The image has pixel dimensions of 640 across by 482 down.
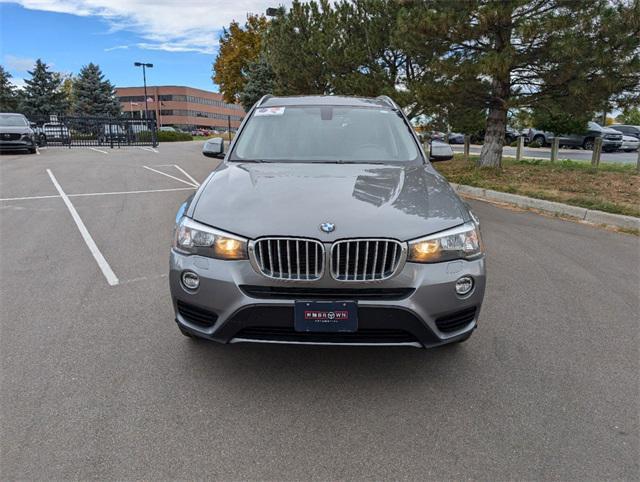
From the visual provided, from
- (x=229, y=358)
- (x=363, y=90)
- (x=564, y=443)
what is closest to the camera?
(x=564, y=443)

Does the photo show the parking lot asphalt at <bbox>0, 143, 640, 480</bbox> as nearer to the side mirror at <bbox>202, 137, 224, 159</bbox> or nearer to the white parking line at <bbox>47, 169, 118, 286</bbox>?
the white parking line at <bbox>47, 169, 118, 286</bbox>

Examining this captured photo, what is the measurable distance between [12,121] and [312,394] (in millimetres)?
22362

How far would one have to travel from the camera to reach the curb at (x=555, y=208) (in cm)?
759

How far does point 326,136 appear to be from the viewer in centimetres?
421

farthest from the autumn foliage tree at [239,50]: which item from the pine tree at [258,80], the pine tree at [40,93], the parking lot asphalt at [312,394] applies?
the parking lot asphalt at [312,394]

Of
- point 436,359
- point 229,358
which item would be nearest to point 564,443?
point 436,359

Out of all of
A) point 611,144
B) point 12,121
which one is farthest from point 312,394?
point 611,144

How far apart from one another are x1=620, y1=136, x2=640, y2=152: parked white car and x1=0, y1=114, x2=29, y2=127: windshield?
95.0 ft

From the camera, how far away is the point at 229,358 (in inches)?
130

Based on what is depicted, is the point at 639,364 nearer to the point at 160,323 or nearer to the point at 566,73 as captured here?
the point at 160,323

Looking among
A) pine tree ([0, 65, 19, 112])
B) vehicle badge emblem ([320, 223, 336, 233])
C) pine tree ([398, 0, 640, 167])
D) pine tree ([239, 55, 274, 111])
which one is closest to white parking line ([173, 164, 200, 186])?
pine tree ([398, 0, 640, 167])

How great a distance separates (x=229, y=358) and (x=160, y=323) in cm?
89

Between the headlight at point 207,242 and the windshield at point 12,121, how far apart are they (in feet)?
69.5

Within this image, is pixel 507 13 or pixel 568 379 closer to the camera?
pixel 568 379
